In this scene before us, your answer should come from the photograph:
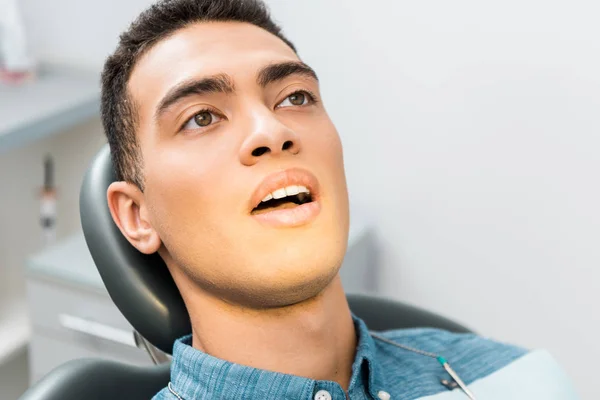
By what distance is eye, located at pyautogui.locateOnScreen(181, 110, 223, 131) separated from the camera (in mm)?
1148

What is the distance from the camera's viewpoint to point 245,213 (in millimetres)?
1091

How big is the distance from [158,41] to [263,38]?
135mm

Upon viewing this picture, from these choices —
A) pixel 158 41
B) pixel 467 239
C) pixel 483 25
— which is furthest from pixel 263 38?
pixel 467 239

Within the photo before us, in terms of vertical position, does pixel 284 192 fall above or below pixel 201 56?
below

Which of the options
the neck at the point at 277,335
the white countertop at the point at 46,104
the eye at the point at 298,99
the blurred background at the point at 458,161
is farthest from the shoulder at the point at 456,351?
the white countertop at the point at 46,104

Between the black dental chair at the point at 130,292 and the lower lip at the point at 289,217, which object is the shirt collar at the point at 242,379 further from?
the lower lip at the point at 289,217

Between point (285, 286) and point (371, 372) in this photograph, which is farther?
point (371, 372)

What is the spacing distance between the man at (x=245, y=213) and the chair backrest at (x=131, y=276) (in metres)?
0.03

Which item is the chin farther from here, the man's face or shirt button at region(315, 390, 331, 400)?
shirt button at region(315, 390, 331, 400)

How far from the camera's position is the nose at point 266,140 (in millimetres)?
1102

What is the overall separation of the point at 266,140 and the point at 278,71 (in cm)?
13

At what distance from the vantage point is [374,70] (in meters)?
1.94

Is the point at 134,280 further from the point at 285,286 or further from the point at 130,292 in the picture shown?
the point at 285,286

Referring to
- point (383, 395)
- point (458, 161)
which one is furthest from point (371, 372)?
point (458, 161)
